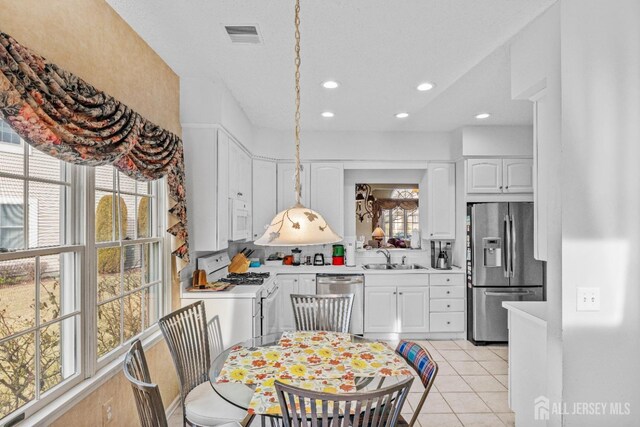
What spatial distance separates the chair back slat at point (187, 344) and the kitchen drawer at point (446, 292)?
293 centimetres

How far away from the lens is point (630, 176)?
5.70 feet

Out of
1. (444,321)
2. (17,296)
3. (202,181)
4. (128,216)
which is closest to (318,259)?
(444,321)

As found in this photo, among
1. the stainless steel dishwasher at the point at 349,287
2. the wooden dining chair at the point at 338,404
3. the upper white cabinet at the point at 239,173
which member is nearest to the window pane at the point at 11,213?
the wooden dining chair at the point at 338,404

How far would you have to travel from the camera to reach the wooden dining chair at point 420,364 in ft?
5.17

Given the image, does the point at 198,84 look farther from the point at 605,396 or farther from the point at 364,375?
the point at 605,396

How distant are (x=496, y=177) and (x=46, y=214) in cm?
436

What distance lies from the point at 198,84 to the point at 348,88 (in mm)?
1256

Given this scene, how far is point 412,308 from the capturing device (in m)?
4.46

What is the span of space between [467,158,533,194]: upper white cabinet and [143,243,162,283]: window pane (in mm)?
3474

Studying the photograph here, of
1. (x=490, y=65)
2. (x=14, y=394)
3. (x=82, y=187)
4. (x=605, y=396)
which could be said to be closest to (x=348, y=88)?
(x=490, y=65)

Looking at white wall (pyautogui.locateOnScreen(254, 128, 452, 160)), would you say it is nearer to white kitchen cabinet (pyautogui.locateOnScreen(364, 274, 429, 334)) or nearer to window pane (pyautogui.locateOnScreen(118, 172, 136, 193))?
white kitchen cabinet (pyautogui.locateOnScreen(364, 274, 429, 334))

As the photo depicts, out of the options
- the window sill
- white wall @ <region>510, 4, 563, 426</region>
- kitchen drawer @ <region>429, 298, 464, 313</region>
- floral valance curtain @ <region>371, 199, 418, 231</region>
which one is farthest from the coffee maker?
the window sill

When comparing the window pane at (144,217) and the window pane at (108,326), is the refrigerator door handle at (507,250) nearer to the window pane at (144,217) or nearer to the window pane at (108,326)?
the window pane at (144,217)

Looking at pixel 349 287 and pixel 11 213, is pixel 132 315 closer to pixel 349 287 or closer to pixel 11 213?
pixel 11 213
